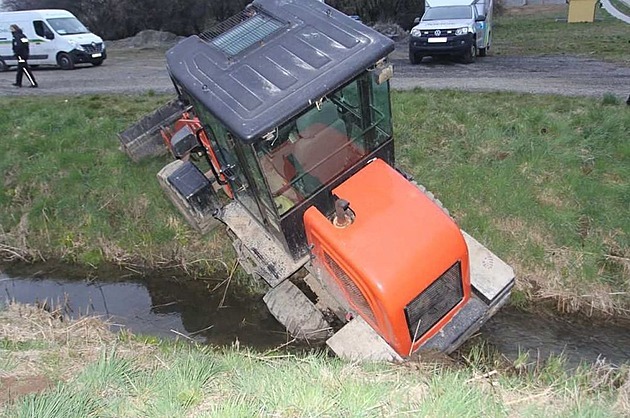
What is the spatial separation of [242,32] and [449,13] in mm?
11032

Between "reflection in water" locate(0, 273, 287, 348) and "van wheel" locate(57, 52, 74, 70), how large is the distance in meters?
10.0

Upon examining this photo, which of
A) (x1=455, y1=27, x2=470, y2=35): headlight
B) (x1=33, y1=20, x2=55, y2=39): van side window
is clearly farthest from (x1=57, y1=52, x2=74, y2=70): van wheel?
(x1=455, y1=27, x2=470, y2=35): headlight

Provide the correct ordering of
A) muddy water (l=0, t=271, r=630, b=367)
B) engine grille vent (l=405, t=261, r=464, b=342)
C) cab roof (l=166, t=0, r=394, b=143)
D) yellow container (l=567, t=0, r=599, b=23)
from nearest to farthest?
1. cab roof (l=166, t=0, r=394, b=143)
2. engine grille vent (l=405, t=261, r=464, b=342)
3. muddy water (l=0, t=271, r=630, b=367)
4. yellow container (l=567, t=0, r=599, b=23)

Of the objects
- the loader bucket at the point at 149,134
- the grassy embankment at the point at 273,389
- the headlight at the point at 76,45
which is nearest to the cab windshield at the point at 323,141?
the grassy embankment at the point at 273,389

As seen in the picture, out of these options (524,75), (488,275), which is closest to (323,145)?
(488,275)

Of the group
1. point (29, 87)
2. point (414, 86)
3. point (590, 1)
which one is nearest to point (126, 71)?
point (29, 87)

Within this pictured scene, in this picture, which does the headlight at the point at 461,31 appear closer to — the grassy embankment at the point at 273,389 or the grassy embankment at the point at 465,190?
the grassy embankment at the point at 465,190

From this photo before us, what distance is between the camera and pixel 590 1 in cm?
2745

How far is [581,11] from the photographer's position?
28047 mm

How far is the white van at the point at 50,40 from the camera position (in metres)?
16.2

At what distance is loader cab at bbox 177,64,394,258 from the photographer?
15.9ft

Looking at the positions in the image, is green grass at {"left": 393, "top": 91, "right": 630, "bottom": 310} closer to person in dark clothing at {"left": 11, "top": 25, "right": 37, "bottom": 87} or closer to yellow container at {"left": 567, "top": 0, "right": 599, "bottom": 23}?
person in dark clothing at {"left": 11, "top": 25, "right": 37, "bottom": 87}

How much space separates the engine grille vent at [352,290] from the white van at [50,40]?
14.3 meters

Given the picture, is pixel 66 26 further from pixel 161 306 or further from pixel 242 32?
pixel 242 32
